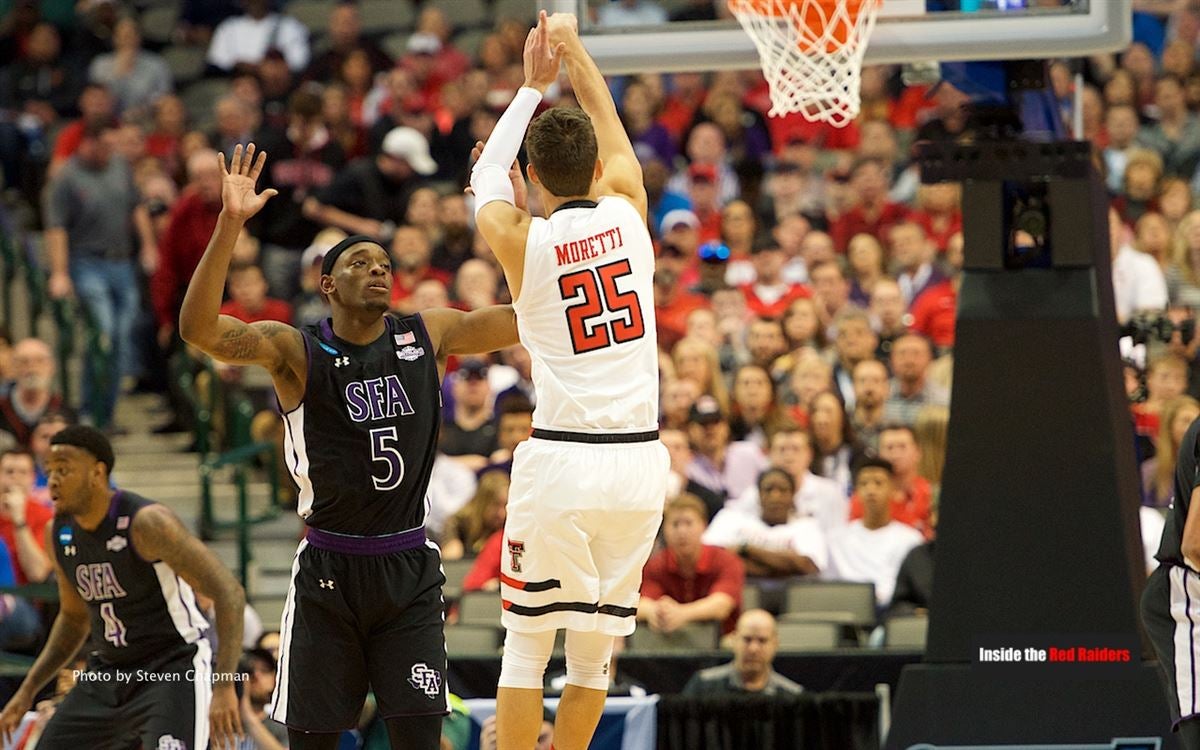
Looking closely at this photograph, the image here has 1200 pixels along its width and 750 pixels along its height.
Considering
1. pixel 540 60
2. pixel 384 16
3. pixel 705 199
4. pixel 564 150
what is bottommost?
pixel 564 150

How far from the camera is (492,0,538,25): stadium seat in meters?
20.2

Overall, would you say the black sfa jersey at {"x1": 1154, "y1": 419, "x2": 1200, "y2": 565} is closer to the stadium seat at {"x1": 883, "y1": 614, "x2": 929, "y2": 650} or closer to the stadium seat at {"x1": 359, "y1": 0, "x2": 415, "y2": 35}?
the stadium seat at {"x1": 883, "y1": 614, "x2": 929, "y2": 650}

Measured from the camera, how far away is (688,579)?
11.6 metres

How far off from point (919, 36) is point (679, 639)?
14.5 ft

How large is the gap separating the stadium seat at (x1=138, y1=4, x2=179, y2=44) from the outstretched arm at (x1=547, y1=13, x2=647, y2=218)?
1500 centimetres

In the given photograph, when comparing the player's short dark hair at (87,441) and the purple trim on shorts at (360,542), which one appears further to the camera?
the player's short dark hair at (87,441)

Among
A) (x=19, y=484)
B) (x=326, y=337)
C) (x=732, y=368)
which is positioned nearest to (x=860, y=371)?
(x=732, y=368)

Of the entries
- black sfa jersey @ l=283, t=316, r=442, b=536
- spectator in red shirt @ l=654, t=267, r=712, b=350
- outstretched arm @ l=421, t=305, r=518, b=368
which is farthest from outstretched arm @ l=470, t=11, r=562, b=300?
spectator in red shirt @ l=654, t=267, r=712, b=350

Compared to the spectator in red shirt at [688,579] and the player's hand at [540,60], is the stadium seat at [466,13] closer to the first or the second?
the spectator in red shirt at [688,579]

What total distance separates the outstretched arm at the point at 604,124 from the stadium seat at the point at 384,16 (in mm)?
14454

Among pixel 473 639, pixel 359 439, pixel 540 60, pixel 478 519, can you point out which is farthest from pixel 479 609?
pixel 540 60

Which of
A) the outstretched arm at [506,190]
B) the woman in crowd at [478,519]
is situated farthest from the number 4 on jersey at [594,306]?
the woman in crowd at [478,519]

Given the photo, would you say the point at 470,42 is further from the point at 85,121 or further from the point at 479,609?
the point at 479,609

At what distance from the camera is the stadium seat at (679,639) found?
444 inches
